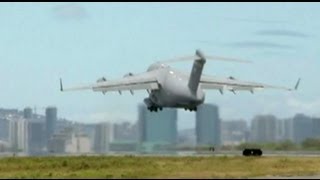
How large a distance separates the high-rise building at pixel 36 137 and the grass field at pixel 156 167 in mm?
15128

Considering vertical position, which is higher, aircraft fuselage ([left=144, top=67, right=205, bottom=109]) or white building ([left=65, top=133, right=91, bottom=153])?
aircraft fuselage ([left=144, top=67, right=205, bottom=109])

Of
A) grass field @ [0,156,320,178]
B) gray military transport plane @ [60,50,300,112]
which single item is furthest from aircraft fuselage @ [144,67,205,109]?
grass field @ [0,156,320,178]

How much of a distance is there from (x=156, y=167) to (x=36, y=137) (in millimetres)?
33216

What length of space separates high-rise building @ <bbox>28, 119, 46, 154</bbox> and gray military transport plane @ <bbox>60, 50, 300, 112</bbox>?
19.5 metres

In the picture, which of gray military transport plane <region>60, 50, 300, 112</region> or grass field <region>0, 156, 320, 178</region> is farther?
gray military transport plane <region>60, 50, 300, 112</region>

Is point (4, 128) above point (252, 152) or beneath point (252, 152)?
above

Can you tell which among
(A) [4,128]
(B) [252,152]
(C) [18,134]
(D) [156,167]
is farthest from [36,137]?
(D) [156,167]

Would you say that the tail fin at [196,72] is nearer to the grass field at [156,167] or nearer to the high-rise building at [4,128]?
the high-rise building at [4,128]

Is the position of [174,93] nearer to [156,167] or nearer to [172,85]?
[172,85]

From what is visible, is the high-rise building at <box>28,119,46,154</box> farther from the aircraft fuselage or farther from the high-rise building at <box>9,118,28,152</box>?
the aircraft fuselage

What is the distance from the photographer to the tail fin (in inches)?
4712

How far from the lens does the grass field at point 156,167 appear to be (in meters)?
65.1

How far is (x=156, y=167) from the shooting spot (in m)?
72.8

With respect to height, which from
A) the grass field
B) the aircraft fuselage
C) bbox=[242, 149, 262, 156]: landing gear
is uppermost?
the aircraft fuselage
